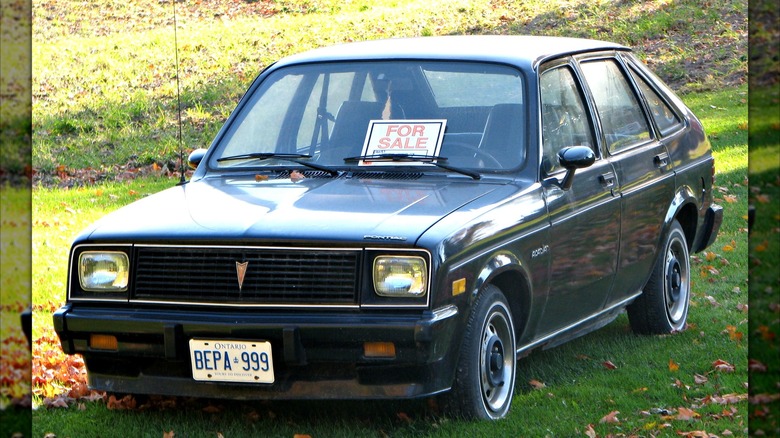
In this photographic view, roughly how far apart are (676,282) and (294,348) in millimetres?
3488

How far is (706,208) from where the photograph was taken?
25.9 ft

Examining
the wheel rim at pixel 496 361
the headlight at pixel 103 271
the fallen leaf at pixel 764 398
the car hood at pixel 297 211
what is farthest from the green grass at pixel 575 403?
the fallen leaf at pixel 764 398

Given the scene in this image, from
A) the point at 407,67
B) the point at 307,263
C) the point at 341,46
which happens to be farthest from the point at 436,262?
the point at 341,46

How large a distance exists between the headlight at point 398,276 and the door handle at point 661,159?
2744 mm

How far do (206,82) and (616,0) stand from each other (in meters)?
8.97

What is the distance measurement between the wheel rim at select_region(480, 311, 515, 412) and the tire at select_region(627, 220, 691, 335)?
196cm

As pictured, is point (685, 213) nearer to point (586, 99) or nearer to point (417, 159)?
point (586, 99)

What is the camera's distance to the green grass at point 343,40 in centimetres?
552

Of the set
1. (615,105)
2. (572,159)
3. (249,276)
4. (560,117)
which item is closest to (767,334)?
(249,276)

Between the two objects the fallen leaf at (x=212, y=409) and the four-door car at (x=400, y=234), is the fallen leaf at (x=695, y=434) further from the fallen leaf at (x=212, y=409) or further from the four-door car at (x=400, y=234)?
the fallen leaf at (x=212, y=409)

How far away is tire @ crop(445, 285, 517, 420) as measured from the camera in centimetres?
516

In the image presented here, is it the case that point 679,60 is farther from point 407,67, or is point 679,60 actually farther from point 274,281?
point 274,281

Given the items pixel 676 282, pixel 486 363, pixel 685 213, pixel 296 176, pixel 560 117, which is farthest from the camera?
pixel 685 213

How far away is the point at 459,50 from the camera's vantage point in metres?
6.45
